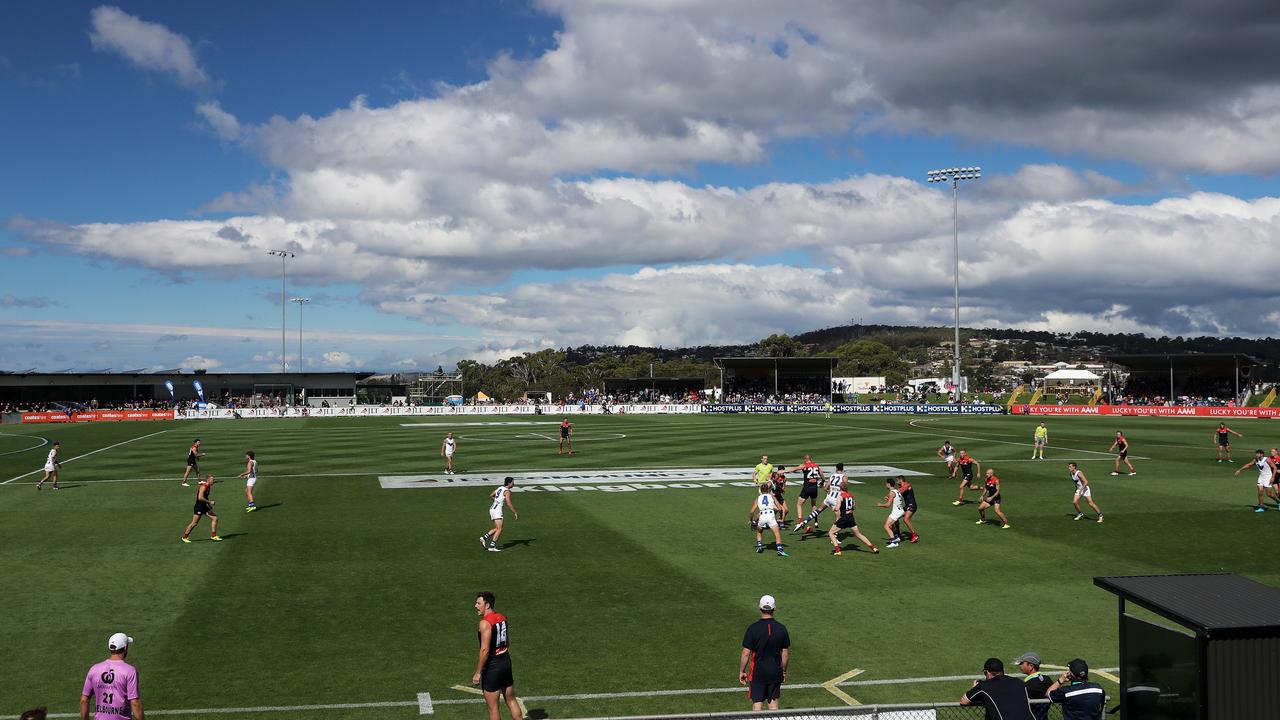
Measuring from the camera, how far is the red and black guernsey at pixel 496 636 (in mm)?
10844

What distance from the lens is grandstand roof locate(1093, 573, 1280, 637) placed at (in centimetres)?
801

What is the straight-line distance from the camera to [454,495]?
105 feet

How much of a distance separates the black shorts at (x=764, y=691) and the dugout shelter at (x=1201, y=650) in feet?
12.2

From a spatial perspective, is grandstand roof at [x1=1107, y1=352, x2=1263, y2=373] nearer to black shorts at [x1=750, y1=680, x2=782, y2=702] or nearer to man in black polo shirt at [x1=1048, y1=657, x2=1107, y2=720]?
man in black polo shirt at [x1=1048, y1=657, x2=1107, y2=720]

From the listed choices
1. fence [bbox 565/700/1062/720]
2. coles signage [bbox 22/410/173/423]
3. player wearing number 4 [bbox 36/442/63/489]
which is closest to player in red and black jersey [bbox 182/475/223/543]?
player wearing number 4 [bbox 36/442/63/489]

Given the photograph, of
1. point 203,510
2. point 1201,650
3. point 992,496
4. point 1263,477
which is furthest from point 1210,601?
point 1263,477

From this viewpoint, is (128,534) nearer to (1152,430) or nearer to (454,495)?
(454,495)

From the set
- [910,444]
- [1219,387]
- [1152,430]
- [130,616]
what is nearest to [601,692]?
[130,616]

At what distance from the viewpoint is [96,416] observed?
311 ft

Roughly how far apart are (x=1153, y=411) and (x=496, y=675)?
9817cm

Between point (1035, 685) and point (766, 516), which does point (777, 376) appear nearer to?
point (766, 516)

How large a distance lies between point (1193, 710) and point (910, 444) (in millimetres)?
45907

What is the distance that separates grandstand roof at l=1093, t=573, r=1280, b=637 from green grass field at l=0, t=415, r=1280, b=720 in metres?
4.06

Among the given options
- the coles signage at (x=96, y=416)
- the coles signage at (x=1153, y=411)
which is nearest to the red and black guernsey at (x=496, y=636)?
the coles signage at (x=1153, y=411)
